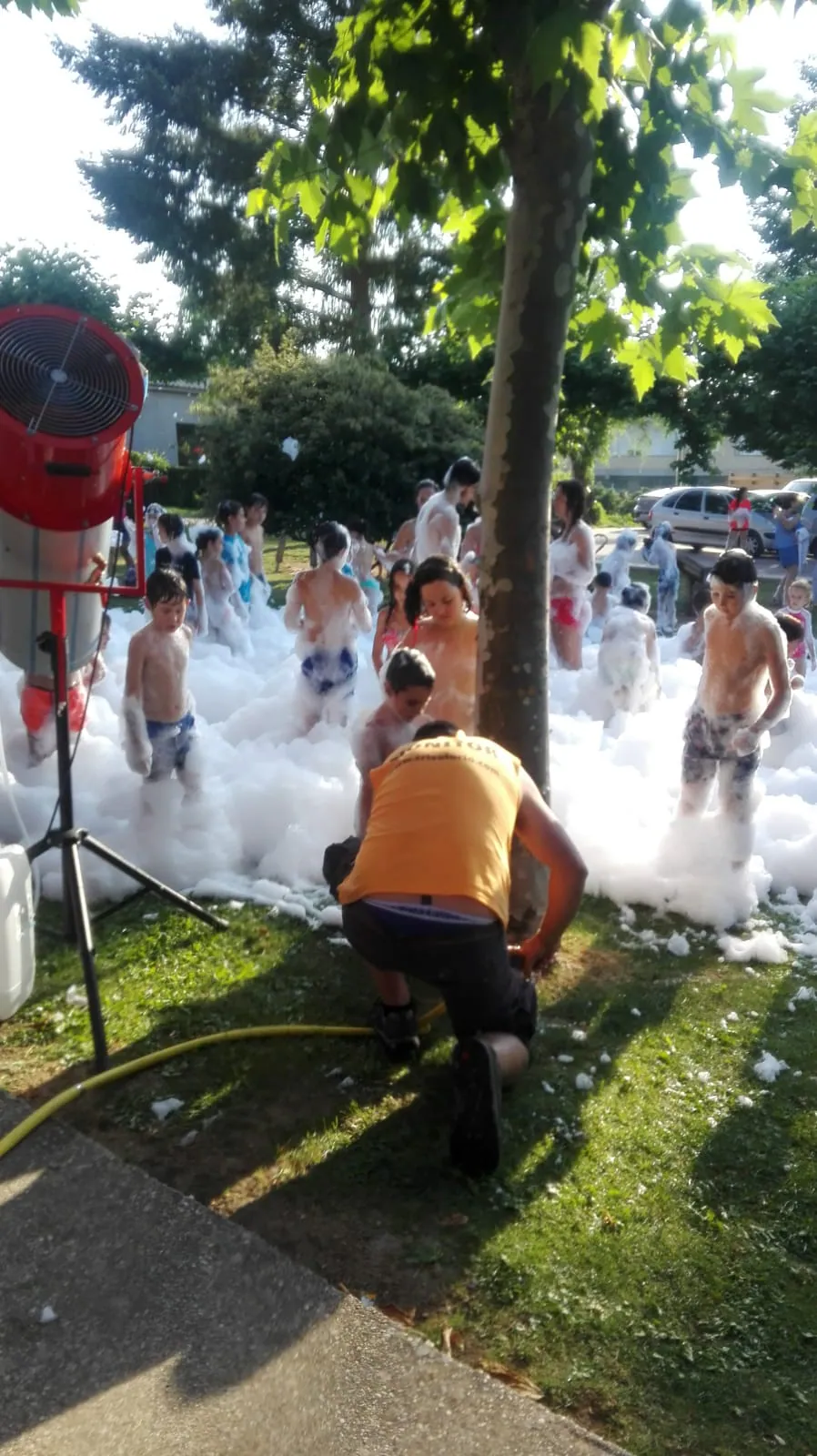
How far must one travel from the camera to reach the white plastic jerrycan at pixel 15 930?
3.69 m

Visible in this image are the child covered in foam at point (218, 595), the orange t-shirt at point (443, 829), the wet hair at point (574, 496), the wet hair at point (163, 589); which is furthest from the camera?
the child covered in foam at point (218, 595)

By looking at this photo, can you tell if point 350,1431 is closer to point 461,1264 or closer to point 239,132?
point 461,1264

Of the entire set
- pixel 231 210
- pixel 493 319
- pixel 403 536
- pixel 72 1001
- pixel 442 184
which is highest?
pixel 231 210

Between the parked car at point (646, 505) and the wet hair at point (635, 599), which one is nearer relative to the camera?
the wet hair at point (635, 599)

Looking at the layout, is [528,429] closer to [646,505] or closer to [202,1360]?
[202,1360]

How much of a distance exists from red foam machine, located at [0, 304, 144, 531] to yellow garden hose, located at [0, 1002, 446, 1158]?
1697 mm

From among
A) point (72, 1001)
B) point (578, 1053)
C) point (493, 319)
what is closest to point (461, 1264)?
point (578, 1053)

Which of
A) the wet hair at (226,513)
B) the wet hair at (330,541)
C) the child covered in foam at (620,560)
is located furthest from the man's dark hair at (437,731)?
the wet hair at (226,513)

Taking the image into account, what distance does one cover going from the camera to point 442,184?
4215 millimetres

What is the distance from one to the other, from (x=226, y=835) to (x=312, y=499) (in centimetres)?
1383

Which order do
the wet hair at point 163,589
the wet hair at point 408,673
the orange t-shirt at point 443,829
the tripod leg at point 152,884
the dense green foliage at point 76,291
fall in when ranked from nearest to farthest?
the orange t-shirt at point 443,829 → the wet hair at point 408,673 → the tripod leg at point 152,884 → the wet hair at point 163,589 → the dense green foliage at point 76,291

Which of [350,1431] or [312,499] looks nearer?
[350,1431]

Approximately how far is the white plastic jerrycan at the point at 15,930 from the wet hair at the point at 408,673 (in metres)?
1.32

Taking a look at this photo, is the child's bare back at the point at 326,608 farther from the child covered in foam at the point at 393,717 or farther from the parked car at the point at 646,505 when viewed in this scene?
the parked car at the point at 646,505
